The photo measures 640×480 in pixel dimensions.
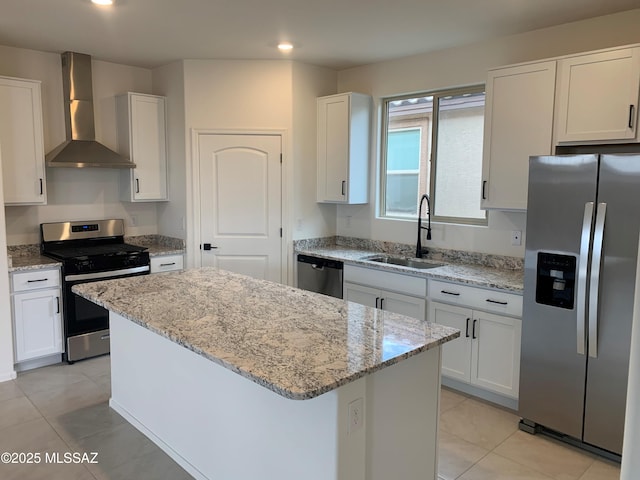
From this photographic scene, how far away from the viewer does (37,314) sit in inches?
156

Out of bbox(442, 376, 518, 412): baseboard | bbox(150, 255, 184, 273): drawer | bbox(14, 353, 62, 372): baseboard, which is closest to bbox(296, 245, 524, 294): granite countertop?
bbox(442, 376, 518, 412): baseboard

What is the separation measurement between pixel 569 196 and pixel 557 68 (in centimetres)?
91

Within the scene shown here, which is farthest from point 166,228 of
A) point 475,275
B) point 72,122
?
point 475,275

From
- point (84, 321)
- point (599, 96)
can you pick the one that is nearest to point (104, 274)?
point (84, 321)

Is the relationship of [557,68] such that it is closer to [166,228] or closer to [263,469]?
[263,469]

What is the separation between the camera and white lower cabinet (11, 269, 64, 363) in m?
3.87

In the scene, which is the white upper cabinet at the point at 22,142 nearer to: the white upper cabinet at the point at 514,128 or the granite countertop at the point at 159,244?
the granite countertop at the point at 159,244

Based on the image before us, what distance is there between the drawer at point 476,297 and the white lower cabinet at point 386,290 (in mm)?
127

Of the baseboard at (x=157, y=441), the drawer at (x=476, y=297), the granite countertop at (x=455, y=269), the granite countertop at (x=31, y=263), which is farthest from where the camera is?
the granite countertop at (x=31, y=263)

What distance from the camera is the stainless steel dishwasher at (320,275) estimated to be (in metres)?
4.35

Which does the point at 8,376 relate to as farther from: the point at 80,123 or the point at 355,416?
the point at 355,416

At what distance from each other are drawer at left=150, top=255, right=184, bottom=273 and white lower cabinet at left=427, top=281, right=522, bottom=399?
95.1 inches

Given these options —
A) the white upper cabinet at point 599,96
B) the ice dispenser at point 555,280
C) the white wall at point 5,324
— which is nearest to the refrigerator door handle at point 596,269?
the ice dispenser at point 555,280

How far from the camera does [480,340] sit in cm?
345
